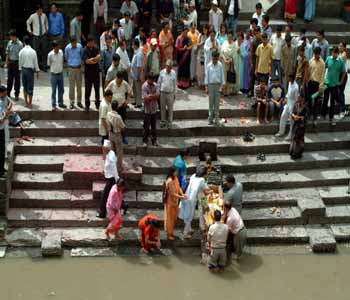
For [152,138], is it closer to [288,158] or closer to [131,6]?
[288,158]

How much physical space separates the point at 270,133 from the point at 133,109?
9.31ft

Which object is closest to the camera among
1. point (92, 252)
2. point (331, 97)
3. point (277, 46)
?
point (92, 252)

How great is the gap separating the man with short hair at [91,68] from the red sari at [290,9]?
6225mm

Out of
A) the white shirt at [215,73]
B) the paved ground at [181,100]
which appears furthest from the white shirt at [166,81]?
the paved ground at [181,100]

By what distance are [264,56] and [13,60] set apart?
5.14 meters

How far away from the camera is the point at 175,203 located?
1273cm

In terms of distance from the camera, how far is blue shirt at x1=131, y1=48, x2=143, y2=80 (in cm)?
1516

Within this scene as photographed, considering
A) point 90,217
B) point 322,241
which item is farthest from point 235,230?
point 90,217

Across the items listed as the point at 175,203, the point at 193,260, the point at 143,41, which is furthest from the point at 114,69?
the point at 193,260

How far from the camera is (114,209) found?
41.2ft

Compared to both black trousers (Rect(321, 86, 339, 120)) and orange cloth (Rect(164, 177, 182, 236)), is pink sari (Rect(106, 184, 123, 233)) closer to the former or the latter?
orange cloth (Rect(164, 177, 182, 236))

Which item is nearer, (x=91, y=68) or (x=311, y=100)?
(x=91, y=68)

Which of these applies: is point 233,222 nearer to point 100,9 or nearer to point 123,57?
point 123,57

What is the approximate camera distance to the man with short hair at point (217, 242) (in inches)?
472
